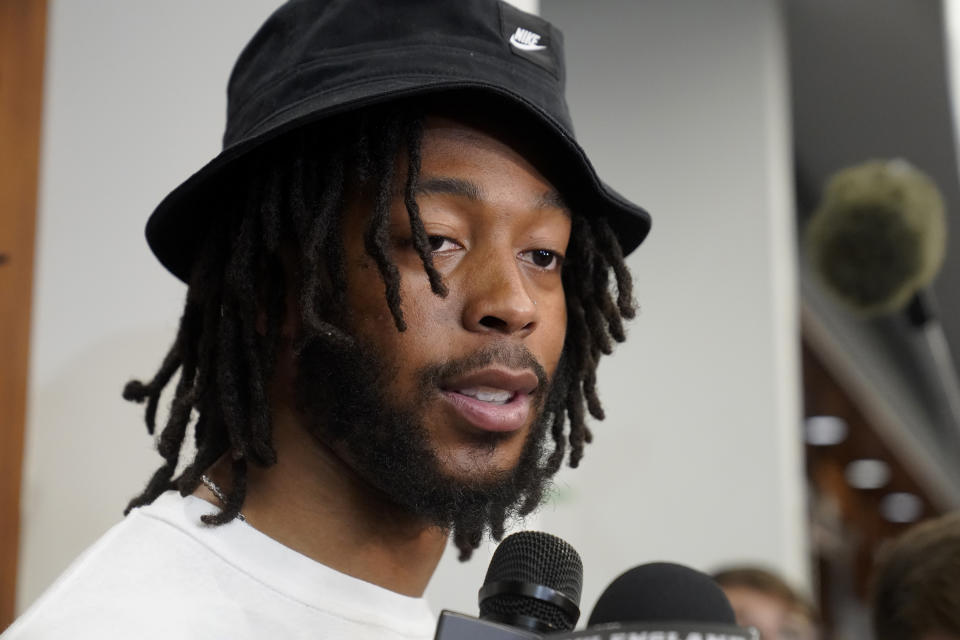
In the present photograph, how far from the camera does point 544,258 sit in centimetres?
128

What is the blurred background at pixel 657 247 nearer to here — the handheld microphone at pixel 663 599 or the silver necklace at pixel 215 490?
the silver necklace at pixel 215 490

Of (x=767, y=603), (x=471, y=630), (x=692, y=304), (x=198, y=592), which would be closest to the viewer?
(x=471, y=630)

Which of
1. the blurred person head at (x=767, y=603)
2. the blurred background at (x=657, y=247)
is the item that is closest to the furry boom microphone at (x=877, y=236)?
the blurred background at (x=657, y=247)

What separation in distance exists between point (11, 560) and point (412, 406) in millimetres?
792

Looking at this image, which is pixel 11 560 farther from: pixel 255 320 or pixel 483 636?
pixel 483 636

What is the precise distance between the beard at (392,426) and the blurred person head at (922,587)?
0.75 m

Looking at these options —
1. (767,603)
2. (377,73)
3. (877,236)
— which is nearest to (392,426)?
(377,73)

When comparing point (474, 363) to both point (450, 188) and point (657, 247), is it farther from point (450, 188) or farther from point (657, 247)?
point (657, 247)

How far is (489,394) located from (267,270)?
10.4 inches

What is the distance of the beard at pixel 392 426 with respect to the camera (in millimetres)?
1164

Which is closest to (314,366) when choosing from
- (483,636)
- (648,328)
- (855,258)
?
(483,636)

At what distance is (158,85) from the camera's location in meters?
1.79

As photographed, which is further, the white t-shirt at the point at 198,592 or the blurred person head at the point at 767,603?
the blurred person head at the point at 767,603

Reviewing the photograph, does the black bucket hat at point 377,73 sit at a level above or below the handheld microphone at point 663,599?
above
